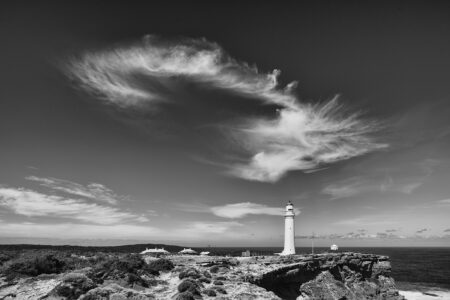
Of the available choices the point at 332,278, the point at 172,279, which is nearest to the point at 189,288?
the point at 172,279

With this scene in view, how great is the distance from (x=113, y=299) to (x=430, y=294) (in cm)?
6072

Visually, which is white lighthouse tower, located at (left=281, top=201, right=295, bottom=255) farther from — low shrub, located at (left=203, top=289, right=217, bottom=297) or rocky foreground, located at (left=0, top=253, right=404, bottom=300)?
low shrub, located at (left=203, top=289, right=217, bottom=297)

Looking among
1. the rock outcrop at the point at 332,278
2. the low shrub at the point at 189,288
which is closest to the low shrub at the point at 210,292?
the low shrub at the point at 189,288

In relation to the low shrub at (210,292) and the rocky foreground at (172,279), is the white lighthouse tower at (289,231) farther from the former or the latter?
the low shrub at (210,292)

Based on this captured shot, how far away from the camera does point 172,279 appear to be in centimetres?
2669

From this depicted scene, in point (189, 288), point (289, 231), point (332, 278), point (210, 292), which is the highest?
point (289, 231)

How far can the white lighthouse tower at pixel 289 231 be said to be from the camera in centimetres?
4894

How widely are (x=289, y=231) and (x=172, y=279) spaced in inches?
1088

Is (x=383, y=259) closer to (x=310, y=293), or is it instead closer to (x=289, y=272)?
(x=310, y=293)

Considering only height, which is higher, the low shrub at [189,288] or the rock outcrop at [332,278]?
→ the low shrub at [189,288]

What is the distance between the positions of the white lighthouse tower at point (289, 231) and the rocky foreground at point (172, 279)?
21.0ft

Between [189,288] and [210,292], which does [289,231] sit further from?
[189,288]

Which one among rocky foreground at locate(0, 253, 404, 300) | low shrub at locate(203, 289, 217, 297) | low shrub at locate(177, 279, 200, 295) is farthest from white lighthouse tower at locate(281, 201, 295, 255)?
low shrub at locate(177, 279, 200, 295)

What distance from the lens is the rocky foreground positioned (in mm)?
21844
